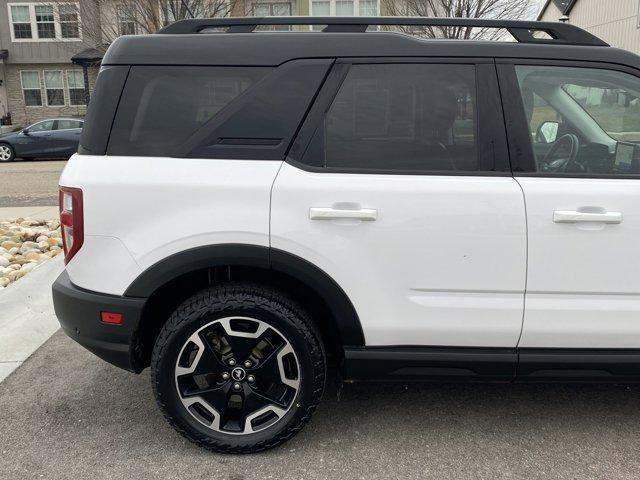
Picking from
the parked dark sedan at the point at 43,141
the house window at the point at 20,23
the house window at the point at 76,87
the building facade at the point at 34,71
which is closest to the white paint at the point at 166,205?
the parked dark sedan at the point at 43,141

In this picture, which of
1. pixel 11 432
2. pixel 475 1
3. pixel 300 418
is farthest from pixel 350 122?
pixel 475 1

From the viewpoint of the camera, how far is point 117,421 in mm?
3117

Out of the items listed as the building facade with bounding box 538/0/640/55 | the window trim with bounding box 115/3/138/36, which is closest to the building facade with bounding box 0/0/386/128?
the building facade with bounding box 538/0/640/55

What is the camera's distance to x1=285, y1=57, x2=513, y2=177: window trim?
263 centimetres

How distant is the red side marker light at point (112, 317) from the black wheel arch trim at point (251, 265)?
105 millimetres

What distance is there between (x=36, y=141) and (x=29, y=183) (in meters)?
6.48

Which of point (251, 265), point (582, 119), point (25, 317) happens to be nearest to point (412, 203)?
point (251, 265)

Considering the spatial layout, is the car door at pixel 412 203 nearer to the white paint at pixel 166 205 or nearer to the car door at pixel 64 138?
the white paint at pixel 166 205

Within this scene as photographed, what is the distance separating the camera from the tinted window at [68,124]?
1853 centimetres

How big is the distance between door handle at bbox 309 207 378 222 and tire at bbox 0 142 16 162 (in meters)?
18.7

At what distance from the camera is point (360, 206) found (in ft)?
8.40

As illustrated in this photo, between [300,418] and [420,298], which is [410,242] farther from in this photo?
[300,418]

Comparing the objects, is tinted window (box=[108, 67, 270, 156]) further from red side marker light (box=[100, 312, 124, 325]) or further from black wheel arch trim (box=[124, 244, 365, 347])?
red side marker light (box=[100, 312, 124, 325])

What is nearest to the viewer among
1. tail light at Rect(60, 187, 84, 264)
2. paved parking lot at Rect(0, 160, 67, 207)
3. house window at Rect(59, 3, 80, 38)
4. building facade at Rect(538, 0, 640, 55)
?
tail light at Rect(60, 187, 84, 264)
